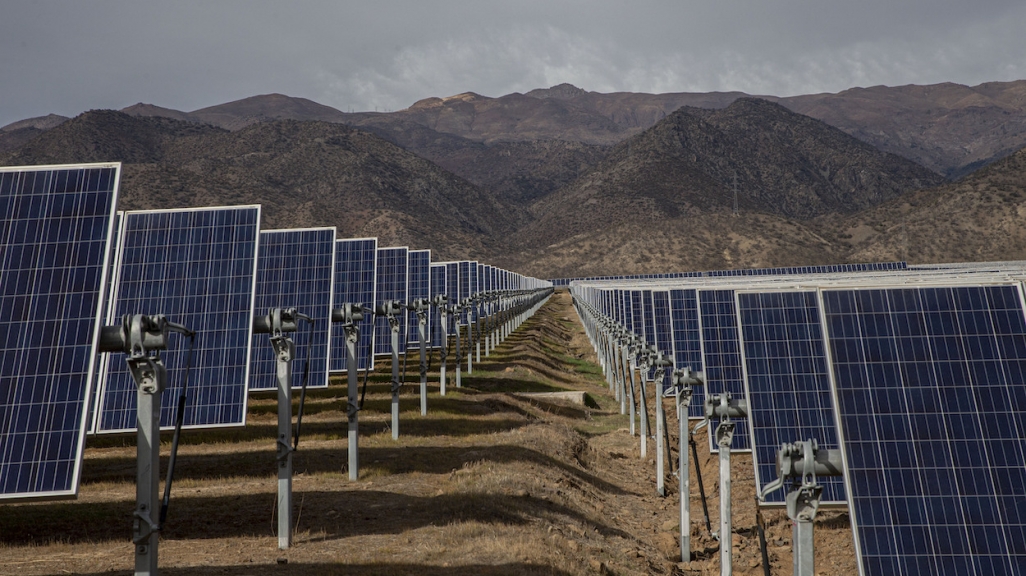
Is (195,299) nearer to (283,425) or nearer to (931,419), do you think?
(283,425)

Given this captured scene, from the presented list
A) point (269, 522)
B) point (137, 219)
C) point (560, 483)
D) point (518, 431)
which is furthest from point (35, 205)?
point (518, 431)

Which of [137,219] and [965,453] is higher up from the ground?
[137,219]

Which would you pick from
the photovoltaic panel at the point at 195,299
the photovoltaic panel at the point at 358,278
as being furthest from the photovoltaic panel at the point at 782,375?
the photovoltaic panel at the point at 358,278

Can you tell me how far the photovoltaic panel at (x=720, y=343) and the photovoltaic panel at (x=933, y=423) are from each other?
1068 centimetres

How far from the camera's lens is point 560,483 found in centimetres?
2144

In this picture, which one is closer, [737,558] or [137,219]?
[737,558]

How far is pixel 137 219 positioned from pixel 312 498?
10.5m

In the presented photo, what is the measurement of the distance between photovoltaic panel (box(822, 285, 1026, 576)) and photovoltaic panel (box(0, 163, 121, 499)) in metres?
11.3

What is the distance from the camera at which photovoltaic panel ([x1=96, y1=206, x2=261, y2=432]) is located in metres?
18.8

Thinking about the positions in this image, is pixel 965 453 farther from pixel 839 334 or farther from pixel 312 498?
pixel 312 498

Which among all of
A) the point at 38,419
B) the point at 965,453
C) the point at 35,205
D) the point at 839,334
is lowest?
the point at 965,453

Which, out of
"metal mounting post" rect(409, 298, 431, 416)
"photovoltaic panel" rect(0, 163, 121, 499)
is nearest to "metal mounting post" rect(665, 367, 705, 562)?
"photovoltaic panel" rect(0, 163, 121, 499)

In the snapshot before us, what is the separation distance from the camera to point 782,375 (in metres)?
17.5

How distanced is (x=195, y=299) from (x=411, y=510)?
8043mm
